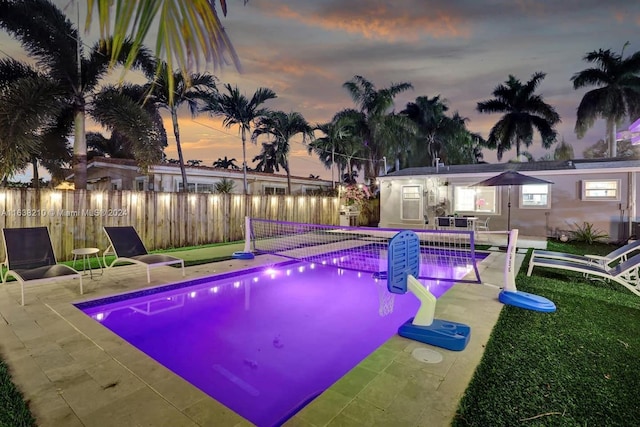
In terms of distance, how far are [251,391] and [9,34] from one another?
12.7 metres

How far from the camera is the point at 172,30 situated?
1.11 metres

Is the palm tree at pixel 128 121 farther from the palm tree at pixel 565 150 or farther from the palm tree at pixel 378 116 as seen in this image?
the palm tree at pixel 565 150

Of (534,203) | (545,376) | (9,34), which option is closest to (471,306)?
(545,376)

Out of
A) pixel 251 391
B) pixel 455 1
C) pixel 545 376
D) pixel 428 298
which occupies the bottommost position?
pixel 251 391

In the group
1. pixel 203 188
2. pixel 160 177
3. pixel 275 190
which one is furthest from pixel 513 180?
pixel 160 177

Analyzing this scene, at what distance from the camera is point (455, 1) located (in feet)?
33.3

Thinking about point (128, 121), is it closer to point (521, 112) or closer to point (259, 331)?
point (259, 331)

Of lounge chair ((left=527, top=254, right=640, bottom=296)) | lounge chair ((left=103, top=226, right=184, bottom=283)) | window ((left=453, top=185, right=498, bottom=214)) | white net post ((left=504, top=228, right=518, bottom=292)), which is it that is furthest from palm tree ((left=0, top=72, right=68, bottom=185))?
window ((left=453, top=185, right=498, bottom=214))

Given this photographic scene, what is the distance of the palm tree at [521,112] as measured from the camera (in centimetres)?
2662

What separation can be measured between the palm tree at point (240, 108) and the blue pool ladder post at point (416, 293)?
12759 millimetres

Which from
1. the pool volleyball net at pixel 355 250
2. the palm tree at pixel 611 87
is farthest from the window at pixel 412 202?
the palm tree at pixel 611 87

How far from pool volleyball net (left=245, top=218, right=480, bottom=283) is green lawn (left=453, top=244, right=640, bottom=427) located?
2754 millimetres

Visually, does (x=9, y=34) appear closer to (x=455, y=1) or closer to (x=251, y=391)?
(x=251, y=391)

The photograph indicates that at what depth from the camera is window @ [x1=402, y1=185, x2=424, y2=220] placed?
17328 millimetres
